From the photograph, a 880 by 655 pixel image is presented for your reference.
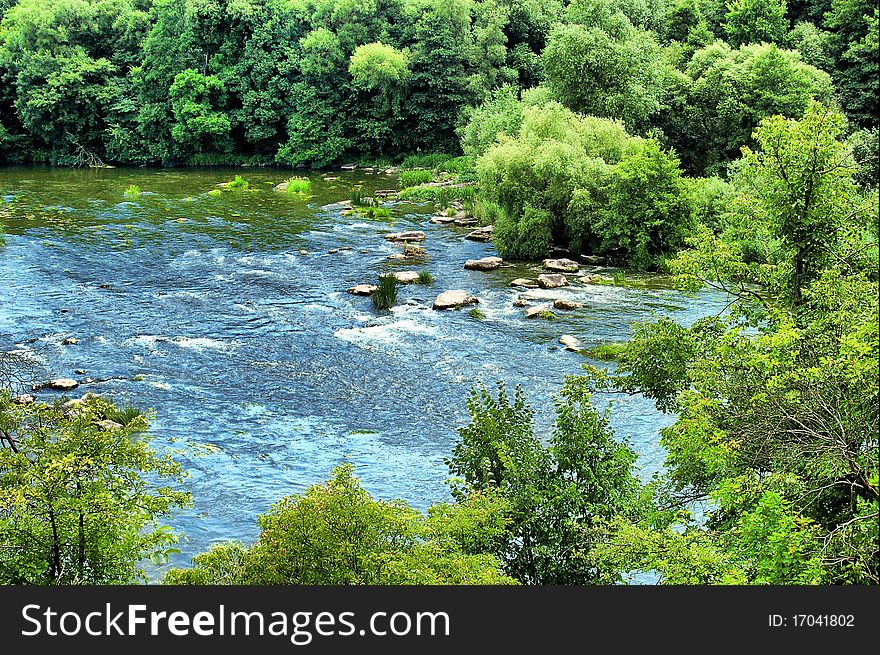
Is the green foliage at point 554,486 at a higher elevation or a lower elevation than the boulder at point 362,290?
higher

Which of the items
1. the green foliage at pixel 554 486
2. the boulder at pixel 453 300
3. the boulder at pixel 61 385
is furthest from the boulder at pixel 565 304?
the green foliage at pixel 554 486

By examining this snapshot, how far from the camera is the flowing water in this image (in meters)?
23.5

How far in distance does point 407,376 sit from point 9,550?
680 inches

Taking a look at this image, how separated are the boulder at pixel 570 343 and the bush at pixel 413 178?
36.4 m

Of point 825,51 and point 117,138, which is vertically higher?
point 825,51

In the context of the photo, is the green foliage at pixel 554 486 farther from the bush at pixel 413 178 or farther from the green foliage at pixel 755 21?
the green foliage at pixel 755 21

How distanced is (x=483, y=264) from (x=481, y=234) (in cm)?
702

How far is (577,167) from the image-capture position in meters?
43.3

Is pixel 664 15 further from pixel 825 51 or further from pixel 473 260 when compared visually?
pixel 473 260

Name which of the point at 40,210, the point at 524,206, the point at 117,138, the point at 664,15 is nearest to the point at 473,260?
the point at 524,206

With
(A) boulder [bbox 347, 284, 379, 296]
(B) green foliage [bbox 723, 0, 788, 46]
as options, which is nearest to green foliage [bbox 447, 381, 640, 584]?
(A) boulder [bbox 347, 284, 379, 296]

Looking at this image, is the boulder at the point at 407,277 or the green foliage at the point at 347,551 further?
the boulder at the point at 407,277

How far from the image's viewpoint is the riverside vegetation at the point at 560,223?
12.5 metres

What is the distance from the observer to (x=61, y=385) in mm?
27328
